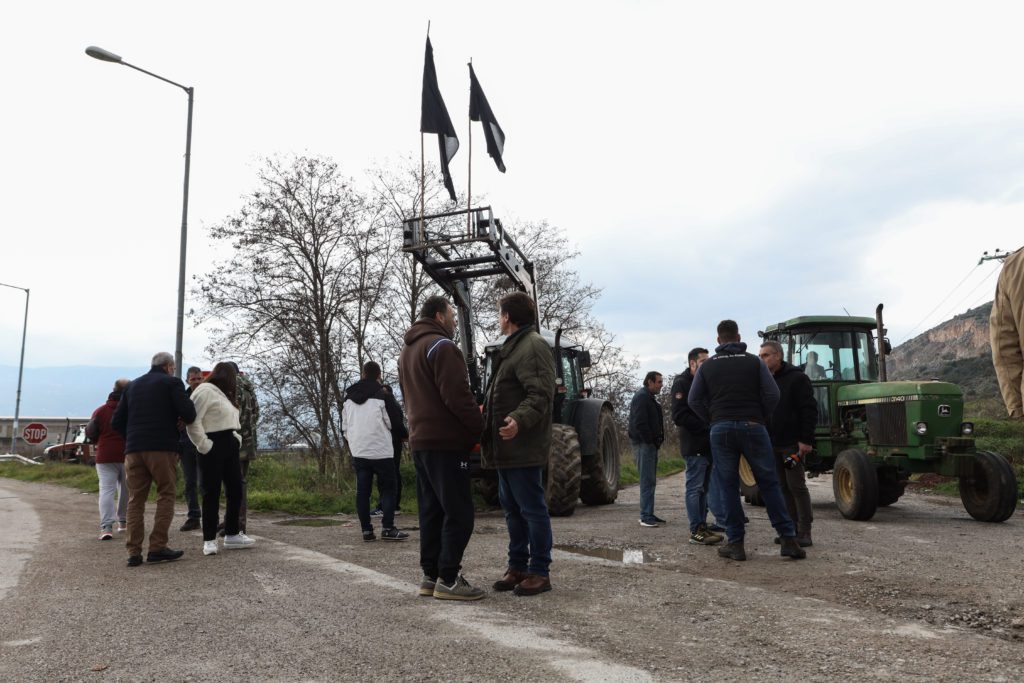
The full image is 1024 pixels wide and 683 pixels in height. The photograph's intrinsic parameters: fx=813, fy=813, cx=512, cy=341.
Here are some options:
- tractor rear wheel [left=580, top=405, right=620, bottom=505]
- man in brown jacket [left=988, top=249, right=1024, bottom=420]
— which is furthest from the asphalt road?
tractor rear wheel [left=580, top=405, right=620, bottom=505]

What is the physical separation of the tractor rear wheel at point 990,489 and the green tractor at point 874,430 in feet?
0.03

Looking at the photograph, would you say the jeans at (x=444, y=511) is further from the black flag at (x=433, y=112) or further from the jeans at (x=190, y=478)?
the black flag at (x=433, y=112)

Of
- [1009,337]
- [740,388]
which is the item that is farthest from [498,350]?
[1009,337]

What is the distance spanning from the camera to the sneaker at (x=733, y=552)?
6648 millimetres

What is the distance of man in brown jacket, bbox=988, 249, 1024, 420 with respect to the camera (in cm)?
273

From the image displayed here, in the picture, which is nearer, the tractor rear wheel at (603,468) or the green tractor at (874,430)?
the green tractor at (874,430)

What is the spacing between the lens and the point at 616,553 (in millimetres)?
7191

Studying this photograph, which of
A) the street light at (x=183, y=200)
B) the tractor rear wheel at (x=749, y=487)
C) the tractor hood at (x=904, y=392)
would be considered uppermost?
the street light at (x=183, y=200)

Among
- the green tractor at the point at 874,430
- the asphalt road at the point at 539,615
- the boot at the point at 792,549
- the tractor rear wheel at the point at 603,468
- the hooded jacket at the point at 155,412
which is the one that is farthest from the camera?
the tractor rear wheel at the point at 603,468

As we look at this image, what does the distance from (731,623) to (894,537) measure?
4579mm

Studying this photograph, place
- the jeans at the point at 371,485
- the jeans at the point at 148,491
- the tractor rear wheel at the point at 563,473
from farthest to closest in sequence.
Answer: the tractor rear wheel at the point at 563,473, the jeans at the point at 371,485, the jeans at the point at 148,491

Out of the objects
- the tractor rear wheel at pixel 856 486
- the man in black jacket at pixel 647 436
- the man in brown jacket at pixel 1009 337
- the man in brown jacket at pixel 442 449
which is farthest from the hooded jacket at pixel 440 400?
the tractor rear wheel at pixel 856 486

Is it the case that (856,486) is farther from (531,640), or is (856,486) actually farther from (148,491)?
(148,491)

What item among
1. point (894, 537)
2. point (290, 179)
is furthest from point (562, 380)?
point (290, 179)
